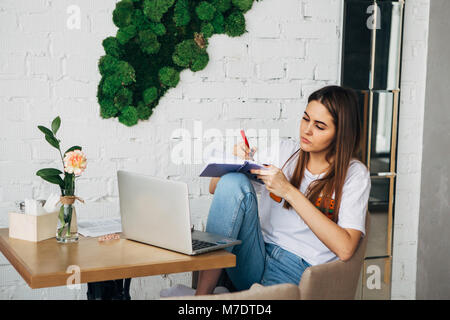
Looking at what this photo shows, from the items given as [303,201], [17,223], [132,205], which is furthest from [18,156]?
[303,201]

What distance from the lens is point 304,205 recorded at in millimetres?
1601

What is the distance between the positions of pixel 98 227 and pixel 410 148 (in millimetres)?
1542

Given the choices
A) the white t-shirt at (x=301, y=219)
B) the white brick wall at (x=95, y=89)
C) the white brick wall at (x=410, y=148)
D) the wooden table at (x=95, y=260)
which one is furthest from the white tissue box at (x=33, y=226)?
the white brick wall at (x=410, y=148)

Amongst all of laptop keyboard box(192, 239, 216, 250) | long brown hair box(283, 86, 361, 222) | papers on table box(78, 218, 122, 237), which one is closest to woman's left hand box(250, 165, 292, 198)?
long brown hair box(283, 86, 361, 222)

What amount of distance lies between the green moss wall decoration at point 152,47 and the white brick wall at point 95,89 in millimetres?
42

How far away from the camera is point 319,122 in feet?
5.79

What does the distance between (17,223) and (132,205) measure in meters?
0.38

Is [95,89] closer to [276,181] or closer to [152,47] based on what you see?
[152,47]

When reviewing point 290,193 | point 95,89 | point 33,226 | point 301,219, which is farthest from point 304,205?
point 95,89

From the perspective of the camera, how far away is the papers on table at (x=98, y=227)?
1582 millimetres

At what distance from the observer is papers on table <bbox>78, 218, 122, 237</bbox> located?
5.19ft

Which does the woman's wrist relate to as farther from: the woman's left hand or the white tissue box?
the white tissue box

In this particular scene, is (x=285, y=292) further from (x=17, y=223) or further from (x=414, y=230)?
(x=414, y=230)

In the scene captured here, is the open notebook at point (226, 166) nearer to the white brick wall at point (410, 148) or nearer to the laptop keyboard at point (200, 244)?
the laptop keyboard at point (200, 244)
